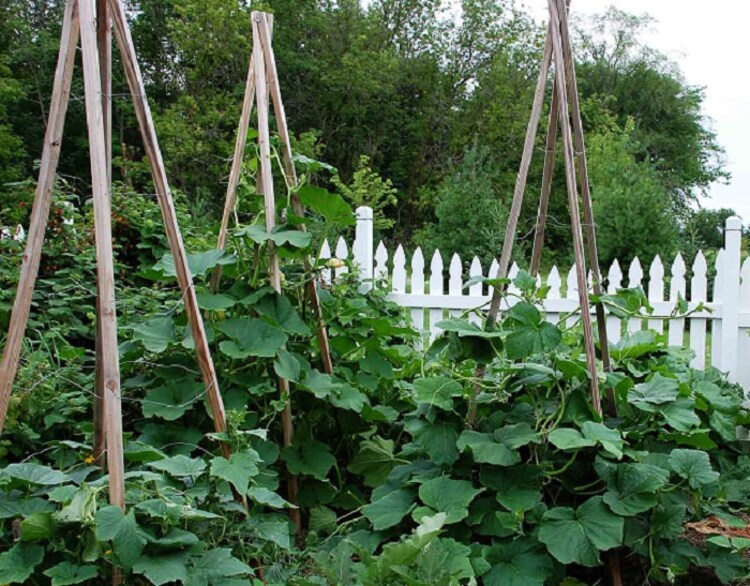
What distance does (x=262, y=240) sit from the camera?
2.56m

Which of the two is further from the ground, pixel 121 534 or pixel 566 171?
pixel 566 171

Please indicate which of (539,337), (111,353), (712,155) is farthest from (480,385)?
(712,155)

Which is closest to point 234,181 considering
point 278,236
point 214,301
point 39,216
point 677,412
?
point 278,236

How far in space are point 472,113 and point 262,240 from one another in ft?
44.1

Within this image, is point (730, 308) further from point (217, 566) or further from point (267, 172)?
point (217, 566)

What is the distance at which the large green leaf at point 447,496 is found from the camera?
221 cm

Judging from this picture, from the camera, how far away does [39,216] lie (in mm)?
1997

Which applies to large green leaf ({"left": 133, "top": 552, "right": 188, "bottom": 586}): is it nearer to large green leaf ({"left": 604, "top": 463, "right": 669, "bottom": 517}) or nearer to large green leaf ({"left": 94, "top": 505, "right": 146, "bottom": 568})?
large green leaf ({"left": 94, "top": 505, "right": 146, "bottom": 568})

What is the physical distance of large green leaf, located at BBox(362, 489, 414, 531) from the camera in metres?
2.31

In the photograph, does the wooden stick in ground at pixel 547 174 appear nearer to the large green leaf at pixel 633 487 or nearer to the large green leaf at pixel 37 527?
the large green leaf at pixel 633 487

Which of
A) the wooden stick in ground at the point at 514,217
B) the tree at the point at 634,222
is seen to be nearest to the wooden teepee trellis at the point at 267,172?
the wooden stick in ground at the point at 514,217

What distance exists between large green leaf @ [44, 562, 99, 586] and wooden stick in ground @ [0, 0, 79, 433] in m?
0.40

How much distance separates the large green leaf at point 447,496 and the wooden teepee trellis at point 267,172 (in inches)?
24.3

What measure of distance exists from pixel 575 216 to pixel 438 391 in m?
0.72
